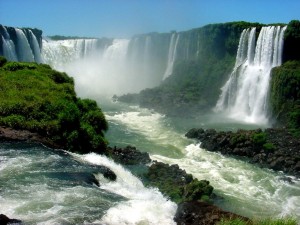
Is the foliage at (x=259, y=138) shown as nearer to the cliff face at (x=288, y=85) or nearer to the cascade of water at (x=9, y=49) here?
the cliff face at (x=288, y=85)

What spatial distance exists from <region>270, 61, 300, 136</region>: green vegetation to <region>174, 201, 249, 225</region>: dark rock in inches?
1159

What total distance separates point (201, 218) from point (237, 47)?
157 ft

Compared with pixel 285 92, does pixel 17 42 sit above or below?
above

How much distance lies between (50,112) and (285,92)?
28.2 meters

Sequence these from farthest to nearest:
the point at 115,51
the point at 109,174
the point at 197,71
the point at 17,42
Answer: the point at 115,51 < the point at 197,71 < the point at 17,42 < the point at 109,174

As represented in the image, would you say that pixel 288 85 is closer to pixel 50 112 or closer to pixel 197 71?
pixel 197 71

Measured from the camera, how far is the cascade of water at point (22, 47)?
59047 millimetres

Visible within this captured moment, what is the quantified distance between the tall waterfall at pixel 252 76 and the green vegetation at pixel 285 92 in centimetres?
181

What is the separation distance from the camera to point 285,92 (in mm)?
43594

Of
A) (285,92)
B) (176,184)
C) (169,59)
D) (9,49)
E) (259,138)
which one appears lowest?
(176,184)

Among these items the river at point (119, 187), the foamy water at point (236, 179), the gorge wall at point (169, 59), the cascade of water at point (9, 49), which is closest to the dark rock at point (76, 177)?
the river at point (119, 187)

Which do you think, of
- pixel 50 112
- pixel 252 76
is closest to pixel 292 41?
pixel 252 76

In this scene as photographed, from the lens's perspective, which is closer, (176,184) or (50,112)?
(50,112)

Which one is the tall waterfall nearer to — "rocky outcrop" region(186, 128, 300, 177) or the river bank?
"rocky outcrop" region(186, 128, 300, 177)
